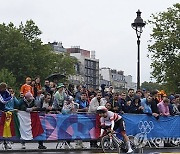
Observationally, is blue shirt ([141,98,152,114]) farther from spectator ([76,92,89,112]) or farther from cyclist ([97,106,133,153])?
cyclist ([97,106,133,153])

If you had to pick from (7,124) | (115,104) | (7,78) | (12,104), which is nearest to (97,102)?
(115,104)

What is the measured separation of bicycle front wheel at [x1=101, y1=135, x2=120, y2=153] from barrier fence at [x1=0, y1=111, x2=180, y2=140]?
2304 mm

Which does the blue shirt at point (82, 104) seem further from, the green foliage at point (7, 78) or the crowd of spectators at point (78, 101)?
the green foliage at point (7, 78)

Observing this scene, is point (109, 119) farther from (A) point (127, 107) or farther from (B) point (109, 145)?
(A) point (127, 107)

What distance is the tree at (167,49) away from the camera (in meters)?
56.1

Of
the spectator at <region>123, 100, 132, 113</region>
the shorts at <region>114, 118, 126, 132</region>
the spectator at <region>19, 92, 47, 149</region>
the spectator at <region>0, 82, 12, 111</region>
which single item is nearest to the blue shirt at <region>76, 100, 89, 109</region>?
the spectator at <region>123, 100, 132, 113</region>

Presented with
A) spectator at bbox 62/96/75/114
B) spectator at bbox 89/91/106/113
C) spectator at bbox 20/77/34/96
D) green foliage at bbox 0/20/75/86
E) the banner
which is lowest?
the banner

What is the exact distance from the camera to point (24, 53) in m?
89.6

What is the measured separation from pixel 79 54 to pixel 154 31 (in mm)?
136813

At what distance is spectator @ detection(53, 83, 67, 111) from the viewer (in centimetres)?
1995

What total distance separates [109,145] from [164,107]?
14.1ft

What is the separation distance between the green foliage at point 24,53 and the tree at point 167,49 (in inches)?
1333

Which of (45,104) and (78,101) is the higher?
(78,101)

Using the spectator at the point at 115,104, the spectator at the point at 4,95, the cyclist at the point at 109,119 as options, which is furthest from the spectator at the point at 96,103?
the spectator at the point at 4,95
